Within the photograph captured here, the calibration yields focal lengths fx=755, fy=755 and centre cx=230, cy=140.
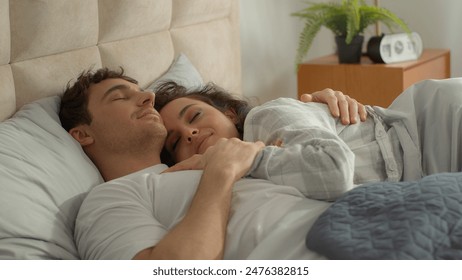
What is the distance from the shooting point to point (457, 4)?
13.1ft

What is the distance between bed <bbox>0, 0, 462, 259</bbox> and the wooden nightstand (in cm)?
80

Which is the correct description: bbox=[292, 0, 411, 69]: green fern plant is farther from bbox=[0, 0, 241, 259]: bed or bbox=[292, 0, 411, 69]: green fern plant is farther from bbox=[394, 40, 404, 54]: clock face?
bbox=[0, 0, 241, 259]: bed

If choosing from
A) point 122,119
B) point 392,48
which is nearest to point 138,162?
point 122,119

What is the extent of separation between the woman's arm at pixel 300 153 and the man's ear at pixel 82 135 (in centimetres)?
40

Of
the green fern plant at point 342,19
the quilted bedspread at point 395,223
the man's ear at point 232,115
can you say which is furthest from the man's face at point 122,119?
the green fern plant at point 342,19

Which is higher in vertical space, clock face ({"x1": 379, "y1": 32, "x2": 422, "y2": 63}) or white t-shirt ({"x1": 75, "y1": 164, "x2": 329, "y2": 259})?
white t-shirt ({"x1": 75, "y1": 164, "x2": 329, "y2": 259})

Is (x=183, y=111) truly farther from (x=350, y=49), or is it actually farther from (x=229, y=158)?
(x=350, y=49)

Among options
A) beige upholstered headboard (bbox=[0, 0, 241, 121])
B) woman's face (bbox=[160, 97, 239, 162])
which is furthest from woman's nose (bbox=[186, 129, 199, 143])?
beige upholstered headboard (bbox=[0, 0, 241, 121])

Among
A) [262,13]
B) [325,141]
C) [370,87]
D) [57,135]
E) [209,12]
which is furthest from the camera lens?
[262,13]

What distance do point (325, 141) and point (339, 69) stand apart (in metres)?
1.86

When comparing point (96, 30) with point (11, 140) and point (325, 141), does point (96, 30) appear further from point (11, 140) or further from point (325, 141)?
point (325, 141)

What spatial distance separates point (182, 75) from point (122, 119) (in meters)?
0.54

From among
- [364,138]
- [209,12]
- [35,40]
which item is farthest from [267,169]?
[209,12]

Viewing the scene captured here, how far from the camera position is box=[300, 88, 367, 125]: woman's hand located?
1902 mm
